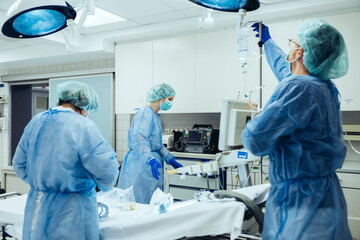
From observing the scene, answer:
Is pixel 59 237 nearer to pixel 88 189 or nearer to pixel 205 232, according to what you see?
pixel 88 189

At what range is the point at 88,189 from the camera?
168cm

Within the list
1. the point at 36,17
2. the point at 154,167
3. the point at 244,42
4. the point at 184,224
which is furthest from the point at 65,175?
the point at 244,42

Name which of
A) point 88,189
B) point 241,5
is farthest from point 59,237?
point 241,5

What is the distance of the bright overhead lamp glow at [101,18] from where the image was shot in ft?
11.2

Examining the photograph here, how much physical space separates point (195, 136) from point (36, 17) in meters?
2.32

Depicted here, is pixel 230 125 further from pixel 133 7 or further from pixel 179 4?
pixel 133 7

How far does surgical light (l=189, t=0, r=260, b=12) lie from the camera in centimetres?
151

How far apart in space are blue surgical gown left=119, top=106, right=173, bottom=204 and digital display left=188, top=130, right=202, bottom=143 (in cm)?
75

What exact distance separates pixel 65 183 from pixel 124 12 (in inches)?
89.7

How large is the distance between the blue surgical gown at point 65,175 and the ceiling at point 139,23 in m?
0.90

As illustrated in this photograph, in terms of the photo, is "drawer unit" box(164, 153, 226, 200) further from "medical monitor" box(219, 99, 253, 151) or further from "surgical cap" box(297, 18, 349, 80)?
"surgical cap" box(297, 18, 349, 80)

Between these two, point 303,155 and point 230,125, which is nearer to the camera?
point 303,155

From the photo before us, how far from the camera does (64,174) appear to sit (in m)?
1.58

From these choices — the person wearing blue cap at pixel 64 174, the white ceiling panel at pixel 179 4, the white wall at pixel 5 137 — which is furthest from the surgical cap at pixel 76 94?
the white wall at pixel 5 137
